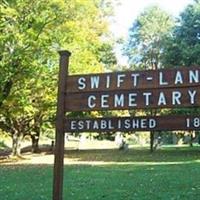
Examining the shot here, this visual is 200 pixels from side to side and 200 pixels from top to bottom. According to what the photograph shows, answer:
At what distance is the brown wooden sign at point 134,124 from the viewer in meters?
6.47

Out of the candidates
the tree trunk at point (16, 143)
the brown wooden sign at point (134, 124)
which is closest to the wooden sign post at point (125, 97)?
the brown wooden sign at point (134, 124)

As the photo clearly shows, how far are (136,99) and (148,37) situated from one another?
42282 mm

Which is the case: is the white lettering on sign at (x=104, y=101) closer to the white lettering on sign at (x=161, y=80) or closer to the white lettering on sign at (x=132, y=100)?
the white lettering on sign at (x=132, y=100)

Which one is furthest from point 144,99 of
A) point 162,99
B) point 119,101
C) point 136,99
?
point 119,101

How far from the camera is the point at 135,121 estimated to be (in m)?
6.69

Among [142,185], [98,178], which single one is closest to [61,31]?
[98,178]

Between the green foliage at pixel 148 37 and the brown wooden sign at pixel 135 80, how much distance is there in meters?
38.8

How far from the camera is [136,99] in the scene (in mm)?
6691

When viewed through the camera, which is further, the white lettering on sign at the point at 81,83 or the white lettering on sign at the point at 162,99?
the white lettering on sign at the point at 81,83

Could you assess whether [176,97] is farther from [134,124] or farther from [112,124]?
[112,124]

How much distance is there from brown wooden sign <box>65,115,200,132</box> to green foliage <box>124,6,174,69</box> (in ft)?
128

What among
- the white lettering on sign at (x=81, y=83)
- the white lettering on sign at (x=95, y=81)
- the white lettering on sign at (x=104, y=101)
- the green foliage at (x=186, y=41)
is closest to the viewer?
the white lettering on sign at (x=104, y=101)

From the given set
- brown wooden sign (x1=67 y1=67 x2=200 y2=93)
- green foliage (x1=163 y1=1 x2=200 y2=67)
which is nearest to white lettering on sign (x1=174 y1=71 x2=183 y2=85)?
brown wooden sign (x1=67 y1=67 x2=200 y2=93)

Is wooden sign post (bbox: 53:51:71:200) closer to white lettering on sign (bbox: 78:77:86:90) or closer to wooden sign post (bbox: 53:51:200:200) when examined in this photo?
wooden sign post (bbox: 53:51:200:200)
